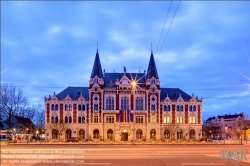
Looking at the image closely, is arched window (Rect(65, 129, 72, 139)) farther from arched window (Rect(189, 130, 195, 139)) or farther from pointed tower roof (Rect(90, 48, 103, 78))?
arched window (Rect(189, 130, 195, 139))

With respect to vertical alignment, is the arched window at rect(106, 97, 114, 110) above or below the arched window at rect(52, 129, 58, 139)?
above

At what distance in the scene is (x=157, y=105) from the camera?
8106cm

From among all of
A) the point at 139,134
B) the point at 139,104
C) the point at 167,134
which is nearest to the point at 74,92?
the point at 139,104

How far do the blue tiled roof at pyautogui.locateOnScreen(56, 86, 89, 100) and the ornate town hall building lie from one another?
3.65 ft

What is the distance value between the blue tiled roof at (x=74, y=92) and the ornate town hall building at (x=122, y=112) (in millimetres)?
1112

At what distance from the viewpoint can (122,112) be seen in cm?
7881

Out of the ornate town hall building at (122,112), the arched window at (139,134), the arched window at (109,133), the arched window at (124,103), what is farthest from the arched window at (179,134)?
the arched window at (109,133)

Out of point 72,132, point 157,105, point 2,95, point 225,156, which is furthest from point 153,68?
point 225,156

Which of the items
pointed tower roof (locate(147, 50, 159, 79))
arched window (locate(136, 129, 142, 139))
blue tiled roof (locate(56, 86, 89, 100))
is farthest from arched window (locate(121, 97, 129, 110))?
blue tiled roof (locate(56, 86, 89, 100))

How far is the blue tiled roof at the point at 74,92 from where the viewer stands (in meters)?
83.6

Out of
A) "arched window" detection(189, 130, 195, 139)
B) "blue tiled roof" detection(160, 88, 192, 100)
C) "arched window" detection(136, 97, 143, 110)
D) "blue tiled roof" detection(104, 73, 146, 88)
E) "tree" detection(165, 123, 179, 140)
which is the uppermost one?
"blue tiled roof" detection(104, 73, 146, 88)

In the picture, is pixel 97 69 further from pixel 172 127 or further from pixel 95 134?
pixel 172 127

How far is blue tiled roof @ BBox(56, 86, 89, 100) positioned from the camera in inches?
3292

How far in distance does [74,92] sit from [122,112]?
49.6 feet
